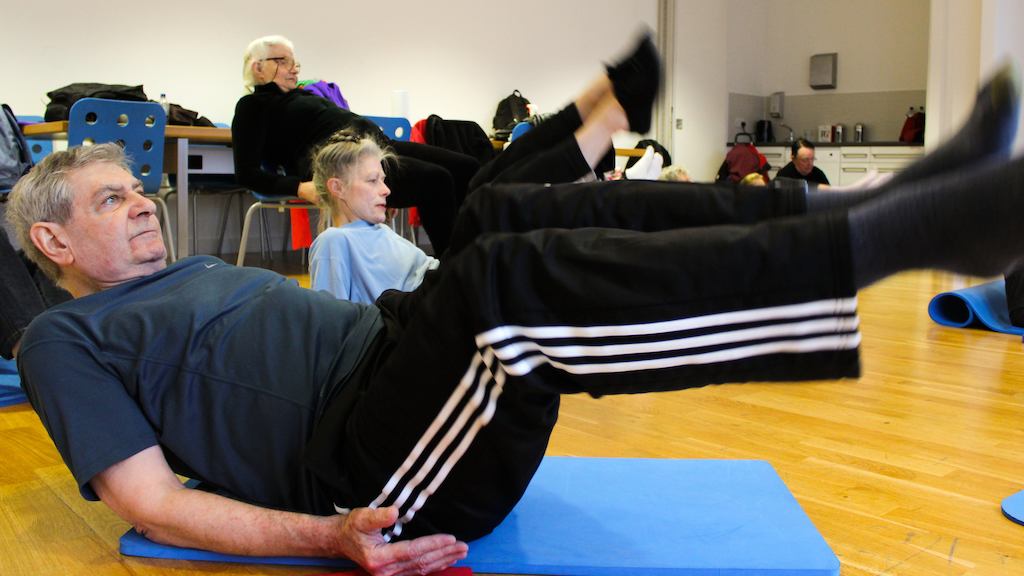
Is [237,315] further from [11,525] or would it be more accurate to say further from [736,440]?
[736,440]

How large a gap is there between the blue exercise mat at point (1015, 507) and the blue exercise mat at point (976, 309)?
205 cm

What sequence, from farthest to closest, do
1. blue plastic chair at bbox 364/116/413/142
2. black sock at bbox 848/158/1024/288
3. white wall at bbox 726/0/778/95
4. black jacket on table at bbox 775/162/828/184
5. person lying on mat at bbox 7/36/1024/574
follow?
1. white wall at bbox 726/0/778/95
2. black jacket on table at bbox 775/162/828/184
3. blue plastic chair at bbox 364/116/413/142
4. person lying on mat at bbox 7/36/1024/574
5. black sock at bbox 848/158/1024/288

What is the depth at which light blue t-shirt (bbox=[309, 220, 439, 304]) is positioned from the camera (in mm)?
2549

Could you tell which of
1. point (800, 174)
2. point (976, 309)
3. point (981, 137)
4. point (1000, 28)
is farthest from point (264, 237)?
point (981, 137)

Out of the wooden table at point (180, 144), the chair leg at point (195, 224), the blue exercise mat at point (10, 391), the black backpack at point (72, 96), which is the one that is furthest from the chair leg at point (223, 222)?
the blue exercise mat at point (10, 391)

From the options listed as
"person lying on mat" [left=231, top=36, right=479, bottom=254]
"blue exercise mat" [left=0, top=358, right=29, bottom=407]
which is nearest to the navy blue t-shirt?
"blue exercise mat" [left=0, top=358, right=29, bottom=407]

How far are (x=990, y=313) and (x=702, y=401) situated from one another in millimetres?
1788

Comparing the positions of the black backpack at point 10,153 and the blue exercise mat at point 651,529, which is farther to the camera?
the black backpack at point 10,153

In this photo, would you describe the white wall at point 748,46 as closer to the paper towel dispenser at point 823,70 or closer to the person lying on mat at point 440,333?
the paper towel dispenser at point 823,70

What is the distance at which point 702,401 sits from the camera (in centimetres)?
245

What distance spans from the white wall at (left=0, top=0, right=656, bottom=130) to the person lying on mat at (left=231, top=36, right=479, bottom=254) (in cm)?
201

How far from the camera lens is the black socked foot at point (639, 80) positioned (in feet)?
5.15

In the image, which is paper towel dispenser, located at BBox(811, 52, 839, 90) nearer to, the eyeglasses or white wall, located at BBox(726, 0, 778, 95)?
white wall, located at BBox(726, 0, 778, 95)

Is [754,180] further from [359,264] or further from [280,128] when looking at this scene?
[359,264]
